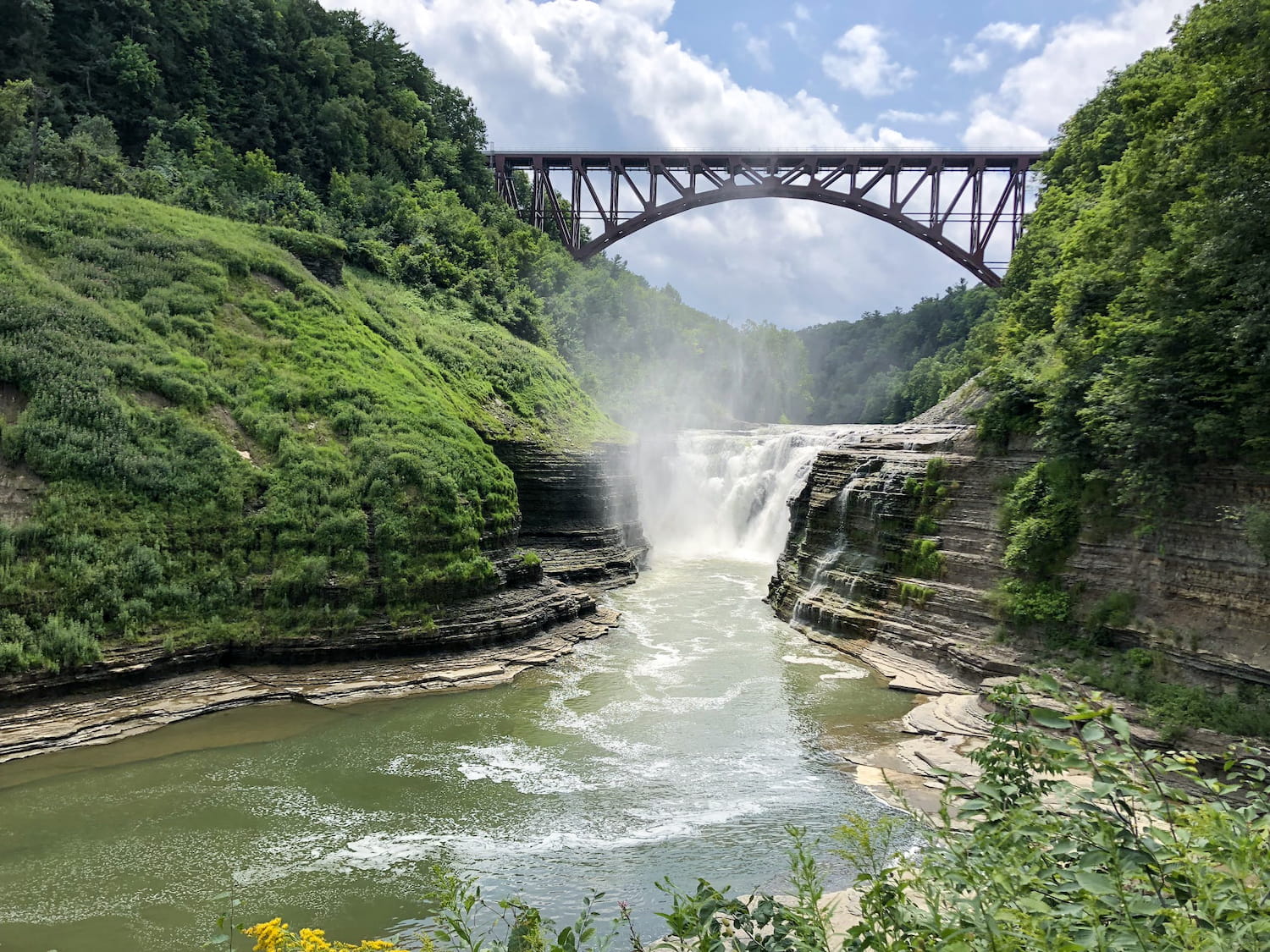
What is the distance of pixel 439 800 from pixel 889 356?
87176 mm

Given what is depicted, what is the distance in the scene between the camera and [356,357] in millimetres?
22625

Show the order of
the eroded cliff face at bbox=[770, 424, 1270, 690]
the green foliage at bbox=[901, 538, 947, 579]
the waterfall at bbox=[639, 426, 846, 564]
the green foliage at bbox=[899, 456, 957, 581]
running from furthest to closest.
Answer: the waterfall at bbox=[639, 426, 846, 564], the green foliage at bbox=[899, 456, 957, 581], the green foliage at bbox=[901, 538, 947, 579], the eroded cliff face at bbox=[770, 424, 1270, 690]

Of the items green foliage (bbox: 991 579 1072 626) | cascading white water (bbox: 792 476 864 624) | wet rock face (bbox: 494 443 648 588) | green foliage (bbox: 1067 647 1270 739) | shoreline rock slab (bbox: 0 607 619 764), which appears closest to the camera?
green foliage (bbox: 1067 647 1270 739)

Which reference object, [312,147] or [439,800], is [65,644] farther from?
[312,147]

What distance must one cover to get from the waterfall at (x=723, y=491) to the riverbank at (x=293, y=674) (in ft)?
48.8

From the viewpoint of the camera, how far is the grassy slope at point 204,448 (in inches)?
591

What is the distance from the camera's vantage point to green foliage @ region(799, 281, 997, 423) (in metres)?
70.5

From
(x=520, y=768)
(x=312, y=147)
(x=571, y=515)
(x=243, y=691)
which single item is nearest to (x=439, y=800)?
(x=520, y=768)

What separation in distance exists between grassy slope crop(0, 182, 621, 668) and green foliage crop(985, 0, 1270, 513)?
13330 millimetres

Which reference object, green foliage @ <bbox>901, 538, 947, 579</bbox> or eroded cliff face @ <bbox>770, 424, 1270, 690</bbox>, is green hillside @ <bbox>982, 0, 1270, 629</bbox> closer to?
eroded cliff face @ <bbox>770, 424, 1270, 690</bbox>

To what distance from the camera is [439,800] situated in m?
11.6

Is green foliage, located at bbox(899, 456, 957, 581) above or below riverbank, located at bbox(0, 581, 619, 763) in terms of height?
above

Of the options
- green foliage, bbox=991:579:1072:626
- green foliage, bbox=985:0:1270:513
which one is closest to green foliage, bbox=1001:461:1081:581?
green foliage, bbox=991:579:1072:626

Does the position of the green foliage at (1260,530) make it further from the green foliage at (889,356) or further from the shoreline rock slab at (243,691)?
the green foliage at (889,356)
